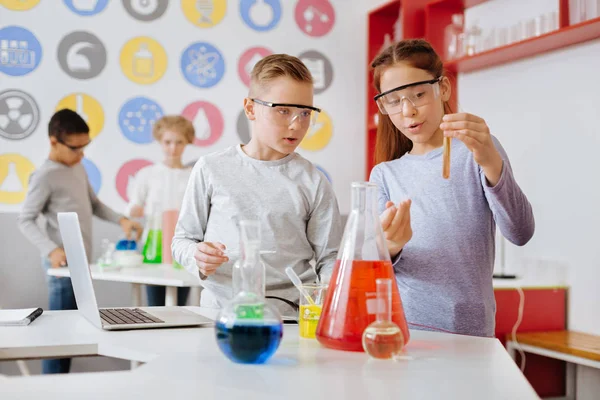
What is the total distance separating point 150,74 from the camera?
419 cm

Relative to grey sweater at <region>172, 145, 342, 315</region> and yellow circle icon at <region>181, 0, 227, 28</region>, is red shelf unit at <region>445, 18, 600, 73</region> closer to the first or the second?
yellow circle icon at <region>181, 0, 227, 28</region>

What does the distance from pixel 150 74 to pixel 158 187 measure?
2.39 feet

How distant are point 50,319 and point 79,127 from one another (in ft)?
8.24

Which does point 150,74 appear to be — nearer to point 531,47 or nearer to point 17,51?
point 17,51

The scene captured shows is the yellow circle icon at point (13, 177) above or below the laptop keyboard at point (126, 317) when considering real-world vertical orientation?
above

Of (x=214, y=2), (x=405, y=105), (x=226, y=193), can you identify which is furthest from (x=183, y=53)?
(x=405, y=105)

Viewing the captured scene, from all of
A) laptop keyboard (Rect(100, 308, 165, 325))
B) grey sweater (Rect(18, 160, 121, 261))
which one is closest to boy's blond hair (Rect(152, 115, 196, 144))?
grey sweater (Rect(18, 160, 121, 261))

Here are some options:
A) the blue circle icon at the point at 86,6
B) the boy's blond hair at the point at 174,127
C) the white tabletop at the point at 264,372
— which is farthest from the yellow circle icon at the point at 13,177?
the white tabletop at the point at 264,372

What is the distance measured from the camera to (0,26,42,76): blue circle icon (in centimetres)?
391

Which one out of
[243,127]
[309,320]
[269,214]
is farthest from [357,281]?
[243,127]

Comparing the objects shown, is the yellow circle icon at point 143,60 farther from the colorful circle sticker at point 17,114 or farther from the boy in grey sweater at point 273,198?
the boy in grey sweater at point 273,198

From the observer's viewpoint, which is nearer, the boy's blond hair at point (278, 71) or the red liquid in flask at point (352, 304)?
the red liquid in flask at point (352, 304)

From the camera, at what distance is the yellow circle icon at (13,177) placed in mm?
3898

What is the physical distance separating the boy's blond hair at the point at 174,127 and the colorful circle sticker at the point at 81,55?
0.47 metres
